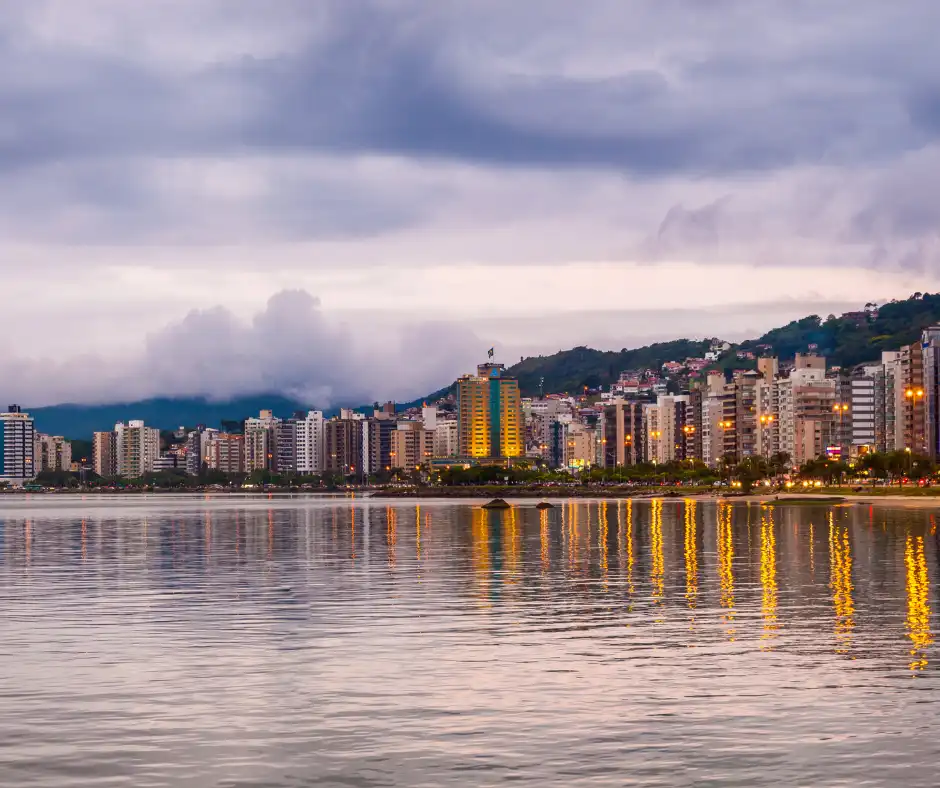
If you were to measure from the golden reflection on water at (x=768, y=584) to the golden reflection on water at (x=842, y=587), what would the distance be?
6.04 feet

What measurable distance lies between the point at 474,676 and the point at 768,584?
2719 centimetres

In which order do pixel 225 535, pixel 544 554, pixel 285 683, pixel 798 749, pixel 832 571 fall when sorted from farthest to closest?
pixel 225 535 < pixel 544 554 < pixel 832 571 < pixel 285 683 < pixel 798 749

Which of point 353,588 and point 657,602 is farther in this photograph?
point 353,588

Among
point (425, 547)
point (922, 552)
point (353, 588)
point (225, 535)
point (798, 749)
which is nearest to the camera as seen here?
point (798, 749)

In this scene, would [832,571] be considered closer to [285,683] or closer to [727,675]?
[727,675]

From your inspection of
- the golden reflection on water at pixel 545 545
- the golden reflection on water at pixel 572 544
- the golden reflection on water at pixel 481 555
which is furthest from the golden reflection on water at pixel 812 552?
the golden reflection on water at pixel 481 555

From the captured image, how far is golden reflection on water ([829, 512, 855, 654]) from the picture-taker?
37.4 m

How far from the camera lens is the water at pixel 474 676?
22.1m

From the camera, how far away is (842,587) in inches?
2088

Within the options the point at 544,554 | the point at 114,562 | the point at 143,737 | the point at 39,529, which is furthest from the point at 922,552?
the point at 39,529

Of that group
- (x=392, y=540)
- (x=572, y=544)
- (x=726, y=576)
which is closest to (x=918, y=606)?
(x=726, y=576)

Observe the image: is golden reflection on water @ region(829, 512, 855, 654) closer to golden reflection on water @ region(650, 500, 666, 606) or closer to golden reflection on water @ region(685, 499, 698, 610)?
golden reflection on water @ region(685, 499, 698, 610)

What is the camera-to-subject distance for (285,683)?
29828mm

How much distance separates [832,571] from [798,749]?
132ft
